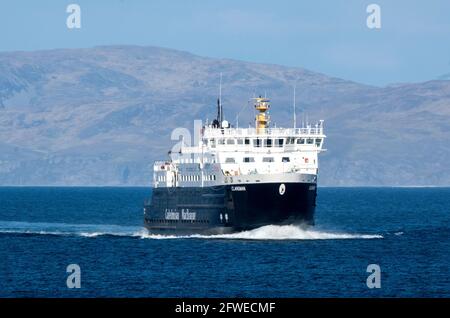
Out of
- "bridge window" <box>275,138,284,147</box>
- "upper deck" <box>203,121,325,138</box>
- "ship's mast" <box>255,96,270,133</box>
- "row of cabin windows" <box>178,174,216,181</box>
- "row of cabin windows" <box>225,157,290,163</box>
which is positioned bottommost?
"row of cabin windows" <box>178,174,216,181</box>

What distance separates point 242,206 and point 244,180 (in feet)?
6.67

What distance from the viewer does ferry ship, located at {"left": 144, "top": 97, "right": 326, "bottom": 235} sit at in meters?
99.0

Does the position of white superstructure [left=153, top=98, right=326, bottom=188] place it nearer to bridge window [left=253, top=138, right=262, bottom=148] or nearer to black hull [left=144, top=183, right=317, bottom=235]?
bridge window [left=253, top=138, right=262, bottom=148]

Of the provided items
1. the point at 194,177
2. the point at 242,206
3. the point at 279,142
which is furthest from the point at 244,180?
the point at 194,177

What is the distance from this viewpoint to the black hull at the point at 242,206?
98.8 m

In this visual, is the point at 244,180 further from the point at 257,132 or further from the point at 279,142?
the point at 257,132

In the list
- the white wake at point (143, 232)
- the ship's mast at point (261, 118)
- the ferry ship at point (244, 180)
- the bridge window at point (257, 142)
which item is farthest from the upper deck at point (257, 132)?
the white wake at point (143, 232)

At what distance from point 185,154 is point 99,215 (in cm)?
5823

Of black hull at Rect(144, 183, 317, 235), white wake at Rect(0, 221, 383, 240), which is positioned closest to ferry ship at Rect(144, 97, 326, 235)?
black hull at Rect(144, 183, 317, 235)

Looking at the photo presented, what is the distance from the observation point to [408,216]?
16375cm

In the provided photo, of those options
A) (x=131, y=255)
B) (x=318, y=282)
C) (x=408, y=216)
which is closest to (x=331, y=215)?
(x=408, y=216)

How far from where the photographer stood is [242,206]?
99.1 meters
